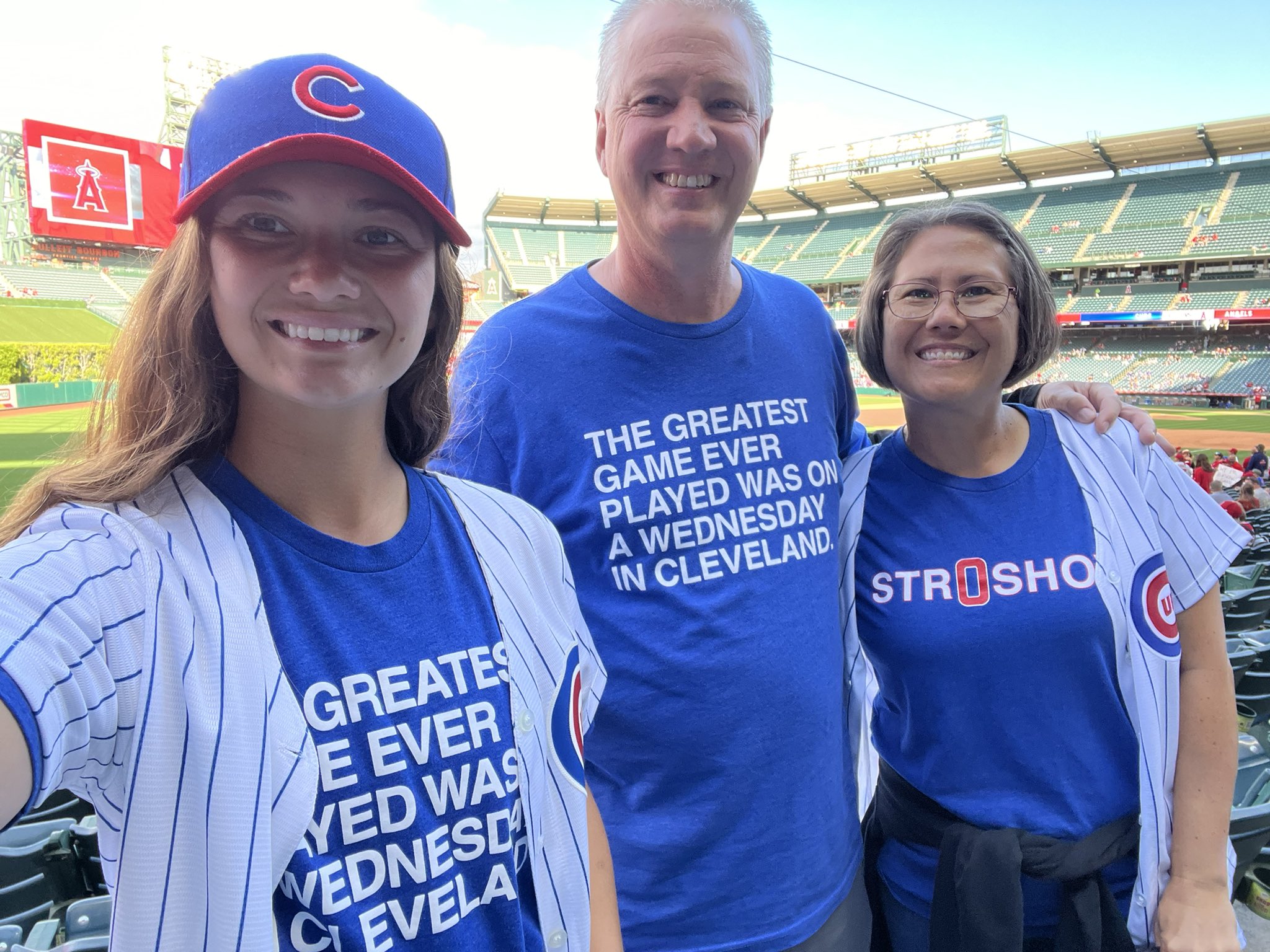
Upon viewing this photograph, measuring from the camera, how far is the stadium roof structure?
3188 cm

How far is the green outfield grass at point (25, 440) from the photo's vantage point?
12578 mm

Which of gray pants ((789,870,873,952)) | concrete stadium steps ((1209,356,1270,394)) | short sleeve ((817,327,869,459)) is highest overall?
concrete stadium steps ((1209,356,1270,394))

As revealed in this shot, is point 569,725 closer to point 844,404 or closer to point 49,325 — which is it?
point 844,404

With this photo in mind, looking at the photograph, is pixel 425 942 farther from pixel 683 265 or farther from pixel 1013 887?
pixel 683 265

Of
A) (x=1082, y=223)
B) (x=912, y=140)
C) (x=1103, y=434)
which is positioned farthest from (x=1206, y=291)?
(x=1103, y=434)

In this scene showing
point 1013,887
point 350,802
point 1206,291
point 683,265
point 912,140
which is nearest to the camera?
point 350,802

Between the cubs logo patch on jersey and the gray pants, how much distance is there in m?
0.76

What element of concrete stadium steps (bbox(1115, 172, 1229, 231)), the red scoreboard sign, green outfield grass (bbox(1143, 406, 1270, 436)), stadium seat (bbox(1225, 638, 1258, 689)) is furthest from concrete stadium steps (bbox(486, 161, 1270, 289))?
stadium seat (bbox(1225, 638, 1258, 689))

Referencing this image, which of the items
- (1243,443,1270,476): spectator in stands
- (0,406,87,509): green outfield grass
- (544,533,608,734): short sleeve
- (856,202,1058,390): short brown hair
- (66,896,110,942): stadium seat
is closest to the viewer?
(544,533,608,734): short sleeve

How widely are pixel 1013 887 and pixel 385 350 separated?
1.52 metres

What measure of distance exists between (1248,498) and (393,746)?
10495 mm

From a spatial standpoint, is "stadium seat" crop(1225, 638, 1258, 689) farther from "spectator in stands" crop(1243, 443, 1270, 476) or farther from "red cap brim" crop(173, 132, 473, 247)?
"spectator in stands" crop(1243, 443, 1270, 476)

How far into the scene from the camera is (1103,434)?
177cm

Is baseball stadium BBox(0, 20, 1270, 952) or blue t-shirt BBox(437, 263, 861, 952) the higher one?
baseball stadium BBox(0, 20, 1270, 952)
